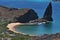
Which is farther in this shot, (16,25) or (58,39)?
(16,25)

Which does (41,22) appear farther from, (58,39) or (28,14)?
(58,39)

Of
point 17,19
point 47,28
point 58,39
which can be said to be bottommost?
point 58,39

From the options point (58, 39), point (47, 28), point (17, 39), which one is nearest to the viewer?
point (58, 39)

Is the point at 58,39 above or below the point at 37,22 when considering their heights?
below

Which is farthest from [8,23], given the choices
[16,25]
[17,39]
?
[17,39]

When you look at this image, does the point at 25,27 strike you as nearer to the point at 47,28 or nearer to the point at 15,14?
the point at 47,28

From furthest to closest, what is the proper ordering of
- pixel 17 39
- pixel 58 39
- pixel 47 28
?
pixel 47 28 → pixel 17 39 → pixel 58 39

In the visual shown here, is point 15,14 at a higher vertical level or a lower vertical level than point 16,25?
higher

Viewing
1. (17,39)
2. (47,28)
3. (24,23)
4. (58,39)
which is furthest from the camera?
(24,23)

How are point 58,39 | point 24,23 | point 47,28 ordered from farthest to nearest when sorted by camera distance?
1. point 24,23
2. point 47,28
3. point 58,39

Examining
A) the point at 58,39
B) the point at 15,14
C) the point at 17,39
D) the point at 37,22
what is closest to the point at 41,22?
the point at 37,22
